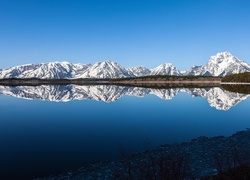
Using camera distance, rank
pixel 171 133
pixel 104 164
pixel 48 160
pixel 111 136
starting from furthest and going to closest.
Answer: pixel 171 133, pixel 111 136, pixel 48 160, pixel 104 164

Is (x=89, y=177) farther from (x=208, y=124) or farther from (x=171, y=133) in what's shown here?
(x=208, y=124)

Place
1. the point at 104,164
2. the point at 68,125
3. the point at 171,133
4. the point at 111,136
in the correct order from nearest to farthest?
the point at 104,164, the point at 111,136, the point at 171,133, the point at 68,125

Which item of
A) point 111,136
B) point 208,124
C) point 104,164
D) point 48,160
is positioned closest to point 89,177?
point 104,164

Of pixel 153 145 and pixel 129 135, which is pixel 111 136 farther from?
pixel 153 145

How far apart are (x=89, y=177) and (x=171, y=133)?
19170mm

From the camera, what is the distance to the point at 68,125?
1679 inches

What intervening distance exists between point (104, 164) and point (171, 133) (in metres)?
16.0

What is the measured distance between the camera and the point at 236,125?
141 feet

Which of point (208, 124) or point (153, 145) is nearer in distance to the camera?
point (153, 145)

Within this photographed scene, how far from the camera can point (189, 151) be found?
25.5 m

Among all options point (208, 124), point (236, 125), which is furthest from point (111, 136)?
point (236, 125)

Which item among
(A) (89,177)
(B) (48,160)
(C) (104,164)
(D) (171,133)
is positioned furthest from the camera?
(D) (171,133)

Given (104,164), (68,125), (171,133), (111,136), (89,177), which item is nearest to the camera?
(89,177)

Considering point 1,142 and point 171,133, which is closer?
point 1,142
